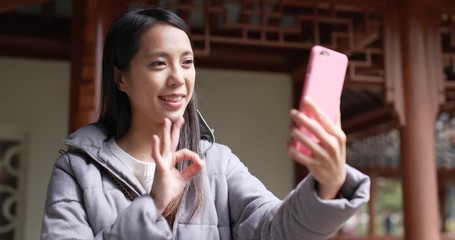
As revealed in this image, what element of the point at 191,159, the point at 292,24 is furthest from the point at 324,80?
the point at 292,24

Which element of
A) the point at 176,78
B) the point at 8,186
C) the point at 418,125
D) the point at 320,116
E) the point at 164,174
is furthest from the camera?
the point at 8,186

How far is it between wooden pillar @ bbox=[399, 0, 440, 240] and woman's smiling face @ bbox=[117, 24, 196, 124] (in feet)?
8.71

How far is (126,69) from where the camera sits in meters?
1.25

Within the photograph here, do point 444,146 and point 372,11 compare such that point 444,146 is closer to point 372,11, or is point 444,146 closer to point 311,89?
point 372,11

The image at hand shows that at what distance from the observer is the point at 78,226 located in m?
1.10

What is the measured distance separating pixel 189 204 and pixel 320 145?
1.17ft

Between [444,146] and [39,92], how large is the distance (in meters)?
6.21

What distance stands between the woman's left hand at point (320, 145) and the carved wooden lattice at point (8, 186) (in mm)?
4151

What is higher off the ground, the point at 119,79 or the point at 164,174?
the point at 119,79

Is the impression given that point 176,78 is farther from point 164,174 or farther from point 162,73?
point 164,174

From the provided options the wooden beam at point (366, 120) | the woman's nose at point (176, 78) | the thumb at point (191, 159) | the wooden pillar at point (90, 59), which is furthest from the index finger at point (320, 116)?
the wooden beam at point (366, 120)

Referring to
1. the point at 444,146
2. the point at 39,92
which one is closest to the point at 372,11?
the point at 39,92

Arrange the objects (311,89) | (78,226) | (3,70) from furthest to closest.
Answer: (3,70) < (78,226) < (311,89)

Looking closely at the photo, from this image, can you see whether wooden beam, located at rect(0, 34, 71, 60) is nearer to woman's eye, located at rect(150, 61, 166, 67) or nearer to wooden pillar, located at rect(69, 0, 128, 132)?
wooden pillar, located at rect(69, 0, 128, 132)
